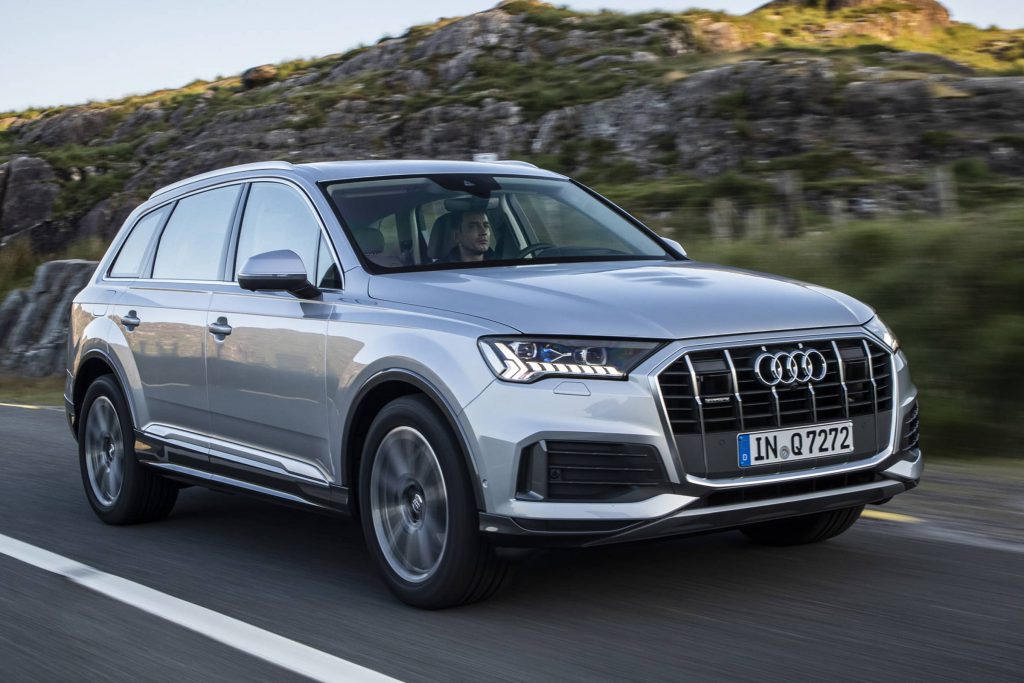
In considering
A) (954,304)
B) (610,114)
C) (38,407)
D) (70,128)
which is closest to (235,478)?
(954,304)

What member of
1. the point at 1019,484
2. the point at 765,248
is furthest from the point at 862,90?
the point at 1019,484

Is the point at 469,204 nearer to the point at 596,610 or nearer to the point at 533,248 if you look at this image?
the point at 533,248

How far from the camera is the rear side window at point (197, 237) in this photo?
6430mm

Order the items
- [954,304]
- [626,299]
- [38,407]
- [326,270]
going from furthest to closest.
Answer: [38,407], [954,304], [326,270], [626,299]

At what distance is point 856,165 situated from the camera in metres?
30.7

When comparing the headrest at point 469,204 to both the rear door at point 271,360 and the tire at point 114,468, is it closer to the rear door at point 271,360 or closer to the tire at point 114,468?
the rear door at point 271,360

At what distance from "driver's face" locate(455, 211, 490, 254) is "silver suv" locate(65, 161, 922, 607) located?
0.01 meters

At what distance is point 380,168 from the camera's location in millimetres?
6195

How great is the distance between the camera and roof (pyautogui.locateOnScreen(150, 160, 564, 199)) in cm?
598

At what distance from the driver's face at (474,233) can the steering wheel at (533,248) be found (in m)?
0.14

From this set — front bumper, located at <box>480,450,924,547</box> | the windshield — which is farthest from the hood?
front bumper, located at <box>480,450,924,547</box>

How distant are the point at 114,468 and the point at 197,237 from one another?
1369mm

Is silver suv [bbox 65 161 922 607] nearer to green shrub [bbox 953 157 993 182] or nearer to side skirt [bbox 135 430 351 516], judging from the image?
side skirt [bbox 135 430 351 516]

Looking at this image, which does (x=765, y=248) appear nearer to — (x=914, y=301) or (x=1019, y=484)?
(x=914, y=301)
